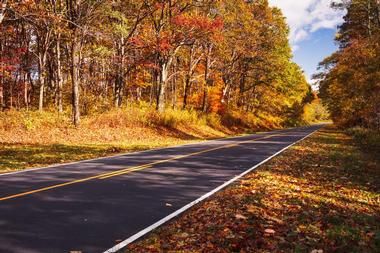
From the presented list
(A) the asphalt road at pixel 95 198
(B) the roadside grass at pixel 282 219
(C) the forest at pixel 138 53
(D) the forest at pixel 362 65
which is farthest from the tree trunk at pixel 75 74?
(D) the forest at pixel 362 65

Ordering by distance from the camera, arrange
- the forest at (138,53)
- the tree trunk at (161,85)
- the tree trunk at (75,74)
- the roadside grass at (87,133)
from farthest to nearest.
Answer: the tree trunk at (161,85)
the forest at (138,53)
the tree trunk at (75,74)
the roadside grass at (87,133)

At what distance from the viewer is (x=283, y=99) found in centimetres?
5850

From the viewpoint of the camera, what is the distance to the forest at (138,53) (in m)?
24.3

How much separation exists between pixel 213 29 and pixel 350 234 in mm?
24500

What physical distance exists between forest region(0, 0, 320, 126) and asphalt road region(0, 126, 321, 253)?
28.8ft

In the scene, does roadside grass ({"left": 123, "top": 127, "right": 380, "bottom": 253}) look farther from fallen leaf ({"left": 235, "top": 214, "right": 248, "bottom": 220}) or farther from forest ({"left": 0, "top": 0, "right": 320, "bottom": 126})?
forest ({"left": 0, "top": 0, "right": 320, "bottom": 126})

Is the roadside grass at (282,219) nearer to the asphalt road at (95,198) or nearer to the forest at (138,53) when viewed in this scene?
the asphalt road at (95,198)

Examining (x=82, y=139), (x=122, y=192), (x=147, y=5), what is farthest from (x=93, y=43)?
(x=122, y=192)

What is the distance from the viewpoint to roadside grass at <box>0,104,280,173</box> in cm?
1579

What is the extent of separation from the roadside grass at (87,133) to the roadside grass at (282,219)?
776cm

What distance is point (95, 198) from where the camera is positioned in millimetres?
8281

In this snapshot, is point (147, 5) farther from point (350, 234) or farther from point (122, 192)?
point (350, 234)

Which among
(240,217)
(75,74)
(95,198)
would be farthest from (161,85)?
(240,217)

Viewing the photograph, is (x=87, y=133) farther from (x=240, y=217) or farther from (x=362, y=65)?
(x=362, y=65)
